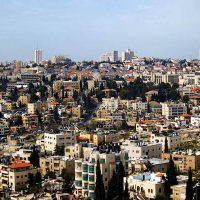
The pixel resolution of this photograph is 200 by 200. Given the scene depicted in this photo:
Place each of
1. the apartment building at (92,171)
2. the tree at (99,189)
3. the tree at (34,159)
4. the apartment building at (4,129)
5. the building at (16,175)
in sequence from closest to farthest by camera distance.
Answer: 1. the tree at (99,189)
2. the apartment building at (92,171)
3. the building at (16,175)
4. the tree at (34,159)
5. the apartment building at (4,129)

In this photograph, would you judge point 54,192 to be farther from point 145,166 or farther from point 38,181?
point 145,166

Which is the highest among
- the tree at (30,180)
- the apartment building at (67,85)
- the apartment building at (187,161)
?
the apartment building at (67,85)

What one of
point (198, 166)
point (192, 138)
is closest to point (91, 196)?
point (198, 166)

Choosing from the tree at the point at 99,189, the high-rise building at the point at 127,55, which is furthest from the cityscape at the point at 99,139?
the high-rise building at the point at 127,55

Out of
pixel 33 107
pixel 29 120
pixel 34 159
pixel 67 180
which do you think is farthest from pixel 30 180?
pixel 33 107

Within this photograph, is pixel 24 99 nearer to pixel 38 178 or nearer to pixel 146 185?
pixel 38 178

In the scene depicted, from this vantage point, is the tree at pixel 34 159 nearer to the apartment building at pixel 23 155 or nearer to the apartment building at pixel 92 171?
the apartment building at pixel 23 155
